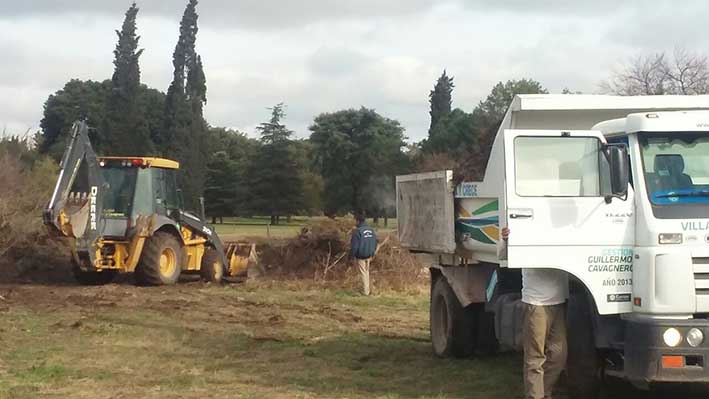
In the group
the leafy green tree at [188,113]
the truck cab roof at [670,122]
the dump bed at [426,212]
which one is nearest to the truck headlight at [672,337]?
the truck cab roof at [670,122]

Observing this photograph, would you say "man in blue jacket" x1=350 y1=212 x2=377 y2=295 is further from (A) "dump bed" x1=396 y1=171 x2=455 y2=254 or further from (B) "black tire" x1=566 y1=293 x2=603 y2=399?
(B) "black tire" x1=566 y1=293 x2=603 y2=399

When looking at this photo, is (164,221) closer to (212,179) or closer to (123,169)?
(123,169)

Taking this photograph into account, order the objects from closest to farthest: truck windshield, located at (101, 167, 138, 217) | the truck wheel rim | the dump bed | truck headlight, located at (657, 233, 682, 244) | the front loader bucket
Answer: truck headlight, located at (657, 233, 682, 244), the dump bed, truck windshield, located at (101, 167, 138, 217), the truck wheel rim, the front loader bucket

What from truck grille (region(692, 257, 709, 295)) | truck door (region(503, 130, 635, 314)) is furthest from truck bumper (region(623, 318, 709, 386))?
truck door (region(503, 130, 635, 314))

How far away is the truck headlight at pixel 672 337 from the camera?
7777 millimetres

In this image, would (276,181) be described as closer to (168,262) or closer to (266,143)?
(266,143)

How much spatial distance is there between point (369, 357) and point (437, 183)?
8.42 feet

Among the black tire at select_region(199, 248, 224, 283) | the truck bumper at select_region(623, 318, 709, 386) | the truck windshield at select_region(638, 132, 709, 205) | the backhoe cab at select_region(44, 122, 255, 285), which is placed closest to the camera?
the truck bumper at select_region(623, 318, 709, 386)

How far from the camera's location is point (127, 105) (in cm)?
6738

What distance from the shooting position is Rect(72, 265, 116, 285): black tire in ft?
72.0

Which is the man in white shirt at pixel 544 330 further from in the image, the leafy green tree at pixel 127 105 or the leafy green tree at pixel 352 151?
the leafy green tree at pixel 127 105

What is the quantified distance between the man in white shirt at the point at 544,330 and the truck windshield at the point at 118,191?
1407 cm

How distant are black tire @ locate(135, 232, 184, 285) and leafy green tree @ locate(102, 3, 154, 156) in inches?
1754

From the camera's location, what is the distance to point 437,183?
11086 mm
